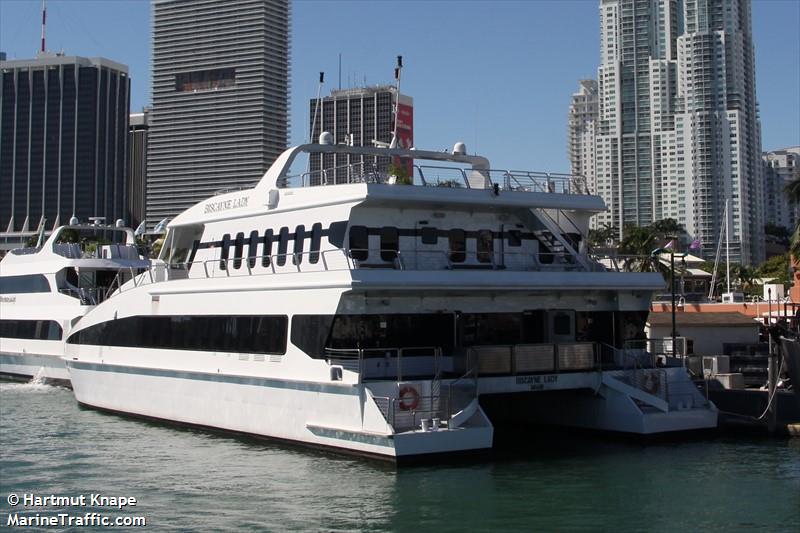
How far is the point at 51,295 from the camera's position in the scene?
118 feet

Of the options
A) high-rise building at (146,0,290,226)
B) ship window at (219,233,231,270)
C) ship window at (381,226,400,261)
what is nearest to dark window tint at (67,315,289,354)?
ship window at (219,233,231,270)

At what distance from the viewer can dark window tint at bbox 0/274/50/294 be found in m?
36.4

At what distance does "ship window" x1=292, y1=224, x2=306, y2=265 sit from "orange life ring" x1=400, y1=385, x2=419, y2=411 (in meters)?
4.26

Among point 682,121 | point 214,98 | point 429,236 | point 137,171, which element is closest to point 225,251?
point 429,236

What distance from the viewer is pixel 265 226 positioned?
21.9 m

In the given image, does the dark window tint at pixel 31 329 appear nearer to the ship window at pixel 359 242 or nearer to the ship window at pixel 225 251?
the ship window at pixel 225 251

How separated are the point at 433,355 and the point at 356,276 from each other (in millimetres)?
3098

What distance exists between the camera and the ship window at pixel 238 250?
2269cm

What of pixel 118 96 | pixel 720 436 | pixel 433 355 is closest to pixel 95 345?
pixel 433 355

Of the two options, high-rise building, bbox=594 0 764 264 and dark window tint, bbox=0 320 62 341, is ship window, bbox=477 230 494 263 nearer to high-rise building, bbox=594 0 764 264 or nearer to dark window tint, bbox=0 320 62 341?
dark window tint, bbox=0 320 62 341

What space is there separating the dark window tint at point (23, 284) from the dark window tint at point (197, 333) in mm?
10627

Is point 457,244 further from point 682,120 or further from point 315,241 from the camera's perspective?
point 682,120

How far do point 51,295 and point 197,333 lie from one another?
16.2 meters

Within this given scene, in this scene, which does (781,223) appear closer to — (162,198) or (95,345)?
(162,198)
